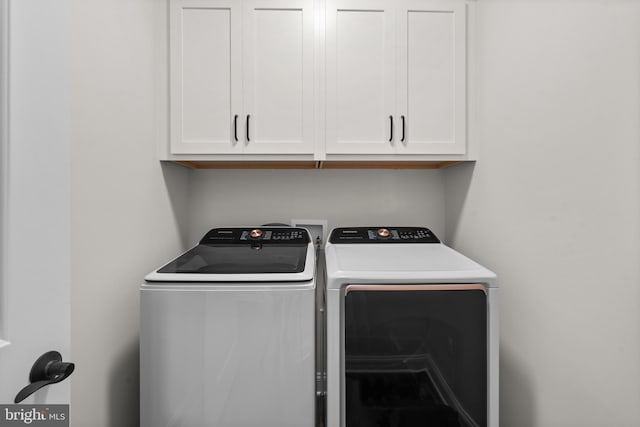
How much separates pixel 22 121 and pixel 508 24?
5.15ft

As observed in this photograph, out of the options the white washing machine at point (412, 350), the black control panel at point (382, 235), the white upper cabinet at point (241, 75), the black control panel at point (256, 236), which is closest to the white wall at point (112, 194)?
the white upper cabinet at point (241, 75)

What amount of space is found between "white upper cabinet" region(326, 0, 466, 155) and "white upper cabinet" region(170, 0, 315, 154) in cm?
14

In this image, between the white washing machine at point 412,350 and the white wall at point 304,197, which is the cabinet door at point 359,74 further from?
the white washing machine at point 412,350

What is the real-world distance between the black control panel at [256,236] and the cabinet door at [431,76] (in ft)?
2.10

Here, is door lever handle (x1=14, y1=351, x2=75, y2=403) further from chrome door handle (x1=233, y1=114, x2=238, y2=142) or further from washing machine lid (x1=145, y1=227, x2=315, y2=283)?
chrome door handle (x1=233, y1=114, x2=238, y2=142)

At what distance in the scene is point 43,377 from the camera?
633 millimetres

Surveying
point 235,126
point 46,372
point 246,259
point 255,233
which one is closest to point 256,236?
point 255,233

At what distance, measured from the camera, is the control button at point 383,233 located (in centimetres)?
160

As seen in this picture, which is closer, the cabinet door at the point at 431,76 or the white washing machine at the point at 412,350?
the white washing machine at the point at 412,350

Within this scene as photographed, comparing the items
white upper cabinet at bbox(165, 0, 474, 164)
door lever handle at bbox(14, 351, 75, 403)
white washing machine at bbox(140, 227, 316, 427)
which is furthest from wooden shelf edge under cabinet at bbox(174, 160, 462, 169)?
door lever handle at bbox(14, 351, 75, 403)

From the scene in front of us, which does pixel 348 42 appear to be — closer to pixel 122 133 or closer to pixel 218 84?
pixel 218 84

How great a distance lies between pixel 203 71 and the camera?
1455mm

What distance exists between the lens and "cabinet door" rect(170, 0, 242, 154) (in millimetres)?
1446

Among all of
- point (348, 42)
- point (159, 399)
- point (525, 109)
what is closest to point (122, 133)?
point (159, 399)
